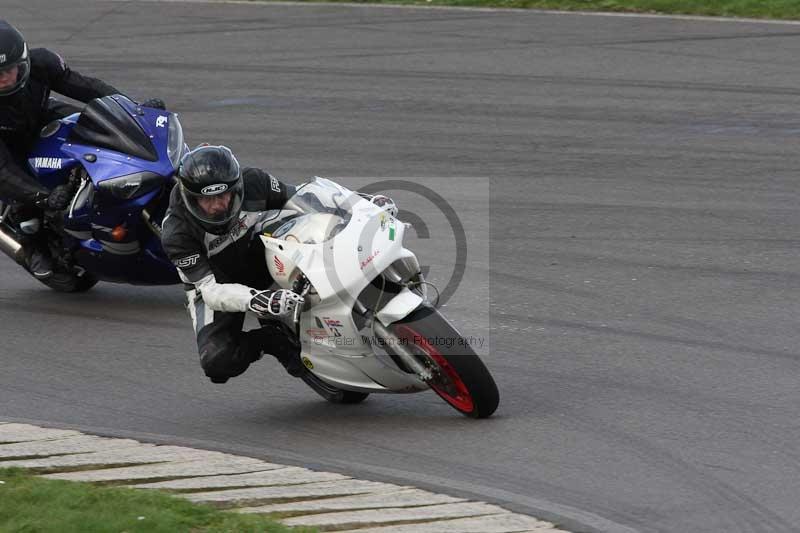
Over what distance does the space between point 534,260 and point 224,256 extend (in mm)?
3219

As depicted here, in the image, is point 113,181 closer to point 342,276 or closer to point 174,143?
point 174,143

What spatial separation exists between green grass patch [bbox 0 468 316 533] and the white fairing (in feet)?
4.28

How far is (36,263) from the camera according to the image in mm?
9633

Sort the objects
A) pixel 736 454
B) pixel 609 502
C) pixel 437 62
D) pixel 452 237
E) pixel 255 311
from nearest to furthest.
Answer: pixel 609 502
pixel 736 454
pixel 255 311
pixel 452 237
pixel 437 62

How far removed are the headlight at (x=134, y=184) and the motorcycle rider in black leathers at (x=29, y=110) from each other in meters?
0.45

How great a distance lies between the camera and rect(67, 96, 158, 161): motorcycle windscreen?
353 inches

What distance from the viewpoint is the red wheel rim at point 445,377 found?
6.52m

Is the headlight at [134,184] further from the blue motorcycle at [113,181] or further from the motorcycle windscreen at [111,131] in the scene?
the motorcycle windscreen at [111,131]

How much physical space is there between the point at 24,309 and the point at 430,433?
390 cm

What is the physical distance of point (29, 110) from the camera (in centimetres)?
930

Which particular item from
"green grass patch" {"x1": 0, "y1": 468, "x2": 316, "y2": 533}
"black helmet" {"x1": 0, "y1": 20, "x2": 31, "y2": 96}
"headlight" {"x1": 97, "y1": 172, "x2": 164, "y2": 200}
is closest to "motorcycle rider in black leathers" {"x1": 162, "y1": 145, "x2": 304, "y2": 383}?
"green grass patch" {"x1": 0, "y1": 468, "x2": 316, "y2": 533}

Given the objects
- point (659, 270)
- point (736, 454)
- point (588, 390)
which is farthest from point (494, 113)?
point (736, 454)

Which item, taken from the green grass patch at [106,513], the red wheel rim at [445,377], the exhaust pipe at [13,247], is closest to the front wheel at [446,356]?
the red wheel rim at [445,377]

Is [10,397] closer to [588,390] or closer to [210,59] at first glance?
[588,390]
